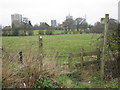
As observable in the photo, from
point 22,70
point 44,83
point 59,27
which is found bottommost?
point 44,83

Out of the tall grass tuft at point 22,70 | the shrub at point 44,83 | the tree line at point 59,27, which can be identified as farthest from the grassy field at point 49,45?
the tree line at point 59,27

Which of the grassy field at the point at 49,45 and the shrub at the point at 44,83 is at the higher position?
the grassy field at the point at 49,45

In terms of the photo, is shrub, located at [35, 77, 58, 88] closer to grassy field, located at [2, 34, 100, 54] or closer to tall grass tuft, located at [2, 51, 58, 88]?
tall grass tuft, located at [2, 51, 58, 88]

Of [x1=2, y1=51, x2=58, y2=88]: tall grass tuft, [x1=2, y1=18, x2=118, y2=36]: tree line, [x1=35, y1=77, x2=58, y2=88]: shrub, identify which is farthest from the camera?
[x1=2, y1=18, x2=118, y2=36]: tree line

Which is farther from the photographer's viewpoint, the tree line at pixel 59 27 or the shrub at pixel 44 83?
the tree line at pixel 59 27

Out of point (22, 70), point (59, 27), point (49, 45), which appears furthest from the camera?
point (59, 27)

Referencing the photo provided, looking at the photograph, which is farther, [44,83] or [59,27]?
[59,27]

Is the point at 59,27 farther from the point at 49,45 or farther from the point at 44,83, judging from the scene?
the point at 44,83

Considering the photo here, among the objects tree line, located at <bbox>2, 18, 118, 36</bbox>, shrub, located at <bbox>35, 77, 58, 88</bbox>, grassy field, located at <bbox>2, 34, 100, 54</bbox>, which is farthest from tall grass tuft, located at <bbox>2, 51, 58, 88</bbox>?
tree line, located at <bbox>2, 18, 118, 36</bbox>

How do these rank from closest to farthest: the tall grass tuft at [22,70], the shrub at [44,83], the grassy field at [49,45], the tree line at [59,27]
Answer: the tall grass tuft at [22,70], the shrub at [44,83], the grassy field at [49,45], the tree line at [59,27]

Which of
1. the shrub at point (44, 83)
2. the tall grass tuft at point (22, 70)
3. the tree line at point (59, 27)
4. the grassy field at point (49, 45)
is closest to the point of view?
the tall grass tuft at point (22, 70)

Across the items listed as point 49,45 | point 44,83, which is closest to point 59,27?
point 49,45

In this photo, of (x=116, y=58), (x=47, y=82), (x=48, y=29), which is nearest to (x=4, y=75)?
(x=47, y=82)

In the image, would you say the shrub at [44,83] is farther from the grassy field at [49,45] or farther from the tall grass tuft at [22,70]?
the grassy field at [49,45]
